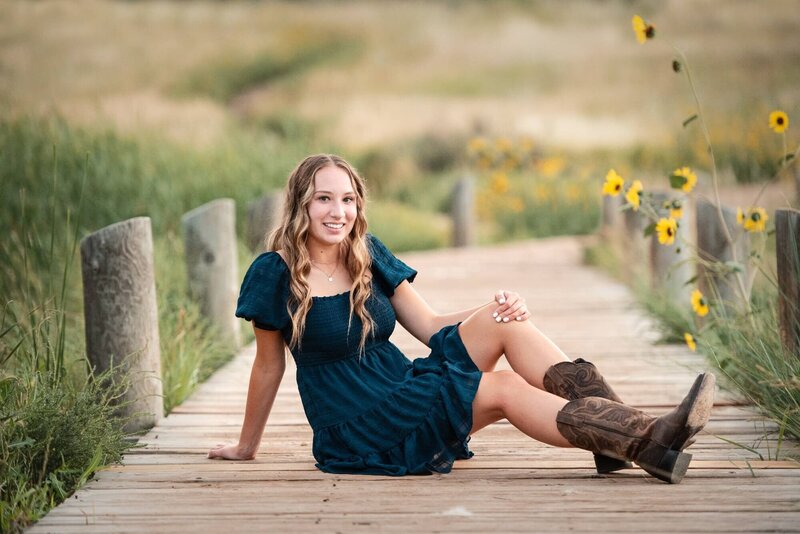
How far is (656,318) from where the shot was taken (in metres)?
5.86

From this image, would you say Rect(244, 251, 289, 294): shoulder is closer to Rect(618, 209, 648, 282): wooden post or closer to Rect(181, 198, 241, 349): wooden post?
Rect(181, 198, 241, 349): wooden post

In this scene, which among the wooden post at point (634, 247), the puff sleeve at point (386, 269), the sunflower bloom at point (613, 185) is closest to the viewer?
the puff sleeve at point (386, 269)

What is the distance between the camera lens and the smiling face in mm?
3244

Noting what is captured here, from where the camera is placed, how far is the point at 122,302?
11.9ft

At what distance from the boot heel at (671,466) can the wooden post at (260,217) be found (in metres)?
4.18

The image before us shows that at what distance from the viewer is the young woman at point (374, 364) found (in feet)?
10.1

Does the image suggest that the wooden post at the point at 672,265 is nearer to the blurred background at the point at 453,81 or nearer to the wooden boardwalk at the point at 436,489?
the wooden boardwalk at the point at 436,489

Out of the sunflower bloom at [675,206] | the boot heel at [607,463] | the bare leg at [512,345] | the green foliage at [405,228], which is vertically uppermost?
the sunflower bloom at [675,206]

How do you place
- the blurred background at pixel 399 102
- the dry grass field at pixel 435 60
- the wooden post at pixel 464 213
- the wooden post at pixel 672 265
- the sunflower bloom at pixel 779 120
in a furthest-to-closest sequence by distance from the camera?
the dry grass field at pixel 435 60, the wooden post at pixel 464 213, the blurred background at pixel 399 102, the wooden post at pixel 672 265, the sunflower bloom at pixel 779 120

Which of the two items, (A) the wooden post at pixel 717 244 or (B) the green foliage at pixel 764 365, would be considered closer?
(B) the green foliage at pixel 764 365

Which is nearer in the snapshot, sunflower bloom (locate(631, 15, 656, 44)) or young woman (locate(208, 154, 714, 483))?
young woman (locate(208, 154, 714, 483))

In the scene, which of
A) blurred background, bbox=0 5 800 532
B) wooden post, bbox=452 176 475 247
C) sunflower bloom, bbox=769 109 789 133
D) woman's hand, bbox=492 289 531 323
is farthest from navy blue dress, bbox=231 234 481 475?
wooden post, bbox=452 176 475 247

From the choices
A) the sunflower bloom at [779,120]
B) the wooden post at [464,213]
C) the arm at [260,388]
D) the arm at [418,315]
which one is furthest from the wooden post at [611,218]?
the arm at [260,388]

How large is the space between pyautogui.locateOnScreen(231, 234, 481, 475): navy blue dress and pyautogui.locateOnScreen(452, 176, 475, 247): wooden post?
26.4 feet
